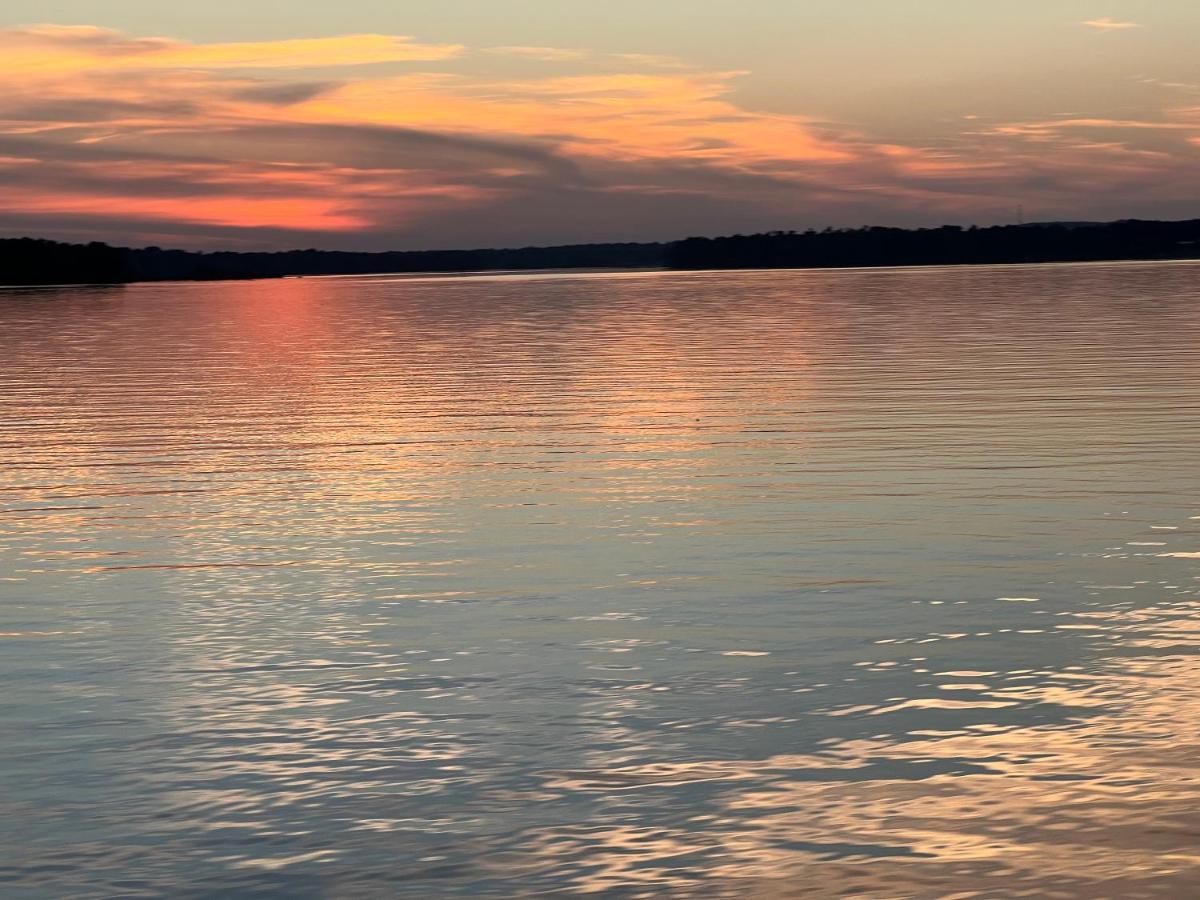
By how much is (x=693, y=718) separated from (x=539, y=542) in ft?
31.4

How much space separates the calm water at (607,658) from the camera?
36.2 feet

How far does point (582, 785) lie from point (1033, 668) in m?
5.26

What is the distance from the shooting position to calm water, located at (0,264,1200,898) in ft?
36.2

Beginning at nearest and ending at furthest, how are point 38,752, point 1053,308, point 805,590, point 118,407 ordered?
point 38,752 → point 805,590 → point 118,407 → point 1053,308

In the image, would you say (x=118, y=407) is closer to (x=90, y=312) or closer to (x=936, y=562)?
(x=936, y=562)

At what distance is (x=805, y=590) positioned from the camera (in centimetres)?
1978

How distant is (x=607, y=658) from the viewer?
16.5 meters

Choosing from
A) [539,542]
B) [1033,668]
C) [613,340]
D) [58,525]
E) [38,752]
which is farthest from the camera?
[613,340]

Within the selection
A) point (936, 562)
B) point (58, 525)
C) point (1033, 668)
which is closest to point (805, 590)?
point (936, 562)

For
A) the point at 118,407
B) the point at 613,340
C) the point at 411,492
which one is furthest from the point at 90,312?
the point at 411,492

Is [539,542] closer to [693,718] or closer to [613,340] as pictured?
[693,718]

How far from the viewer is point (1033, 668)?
15727 mm

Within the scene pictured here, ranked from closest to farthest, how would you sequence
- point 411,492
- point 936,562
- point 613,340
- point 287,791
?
point 287,791, point 936,562, point 411,492, point 613,340

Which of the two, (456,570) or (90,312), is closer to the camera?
(456,570)
